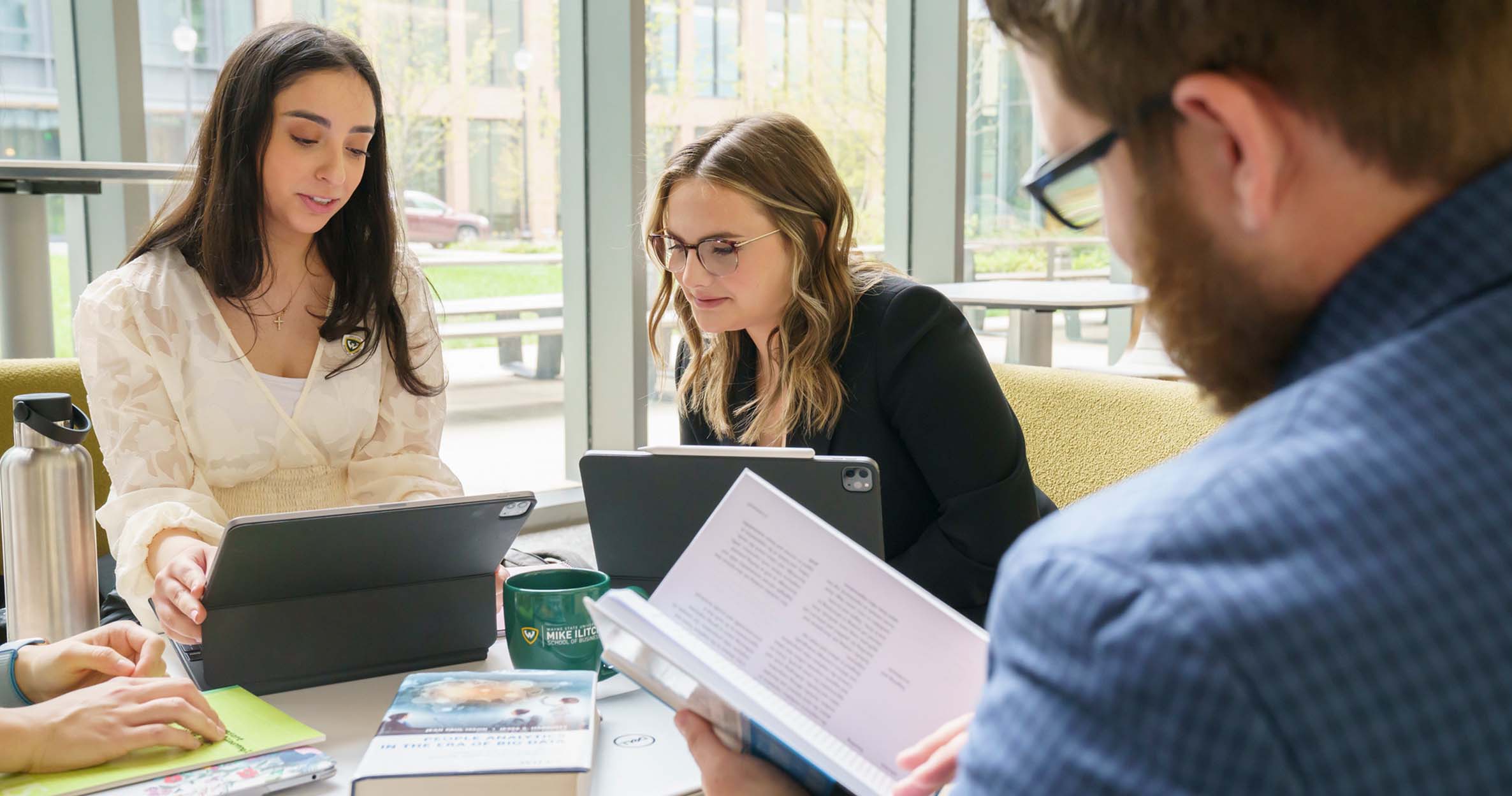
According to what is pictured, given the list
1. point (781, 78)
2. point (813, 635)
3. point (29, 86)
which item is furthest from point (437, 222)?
point (813, 635)

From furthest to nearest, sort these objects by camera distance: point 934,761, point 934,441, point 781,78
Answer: point 781,78, point 934,441, point 934,761

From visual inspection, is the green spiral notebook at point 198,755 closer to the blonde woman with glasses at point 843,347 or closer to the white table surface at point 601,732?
the white table surface at point 601,732

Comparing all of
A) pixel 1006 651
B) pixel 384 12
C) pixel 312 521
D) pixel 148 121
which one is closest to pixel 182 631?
pixel 312 521

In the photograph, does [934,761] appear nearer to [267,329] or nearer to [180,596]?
[180,596]

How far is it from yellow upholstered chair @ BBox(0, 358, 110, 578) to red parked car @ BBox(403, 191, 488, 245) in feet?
5.54

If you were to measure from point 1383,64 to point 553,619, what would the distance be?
0.94 m

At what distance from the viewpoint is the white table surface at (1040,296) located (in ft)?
9.68

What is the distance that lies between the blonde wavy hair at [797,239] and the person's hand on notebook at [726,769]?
98 cm

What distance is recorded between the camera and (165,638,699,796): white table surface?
1.02 m

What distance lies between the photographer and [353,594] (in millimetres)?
1238

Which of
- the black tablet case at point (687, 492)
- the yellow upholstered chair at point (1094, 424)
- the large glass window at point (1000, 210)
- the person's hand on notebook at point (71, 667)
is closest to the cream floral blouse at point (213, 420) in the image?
the person's hand on notebook at point (71, 667)

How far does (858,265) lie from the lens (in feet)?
6.77

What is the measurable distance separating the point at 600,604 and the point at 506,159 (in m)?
3.25

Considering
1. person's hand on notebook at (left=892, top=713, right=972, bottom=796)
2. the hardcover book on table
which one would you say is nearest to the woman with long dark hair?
the hardcover book on table
